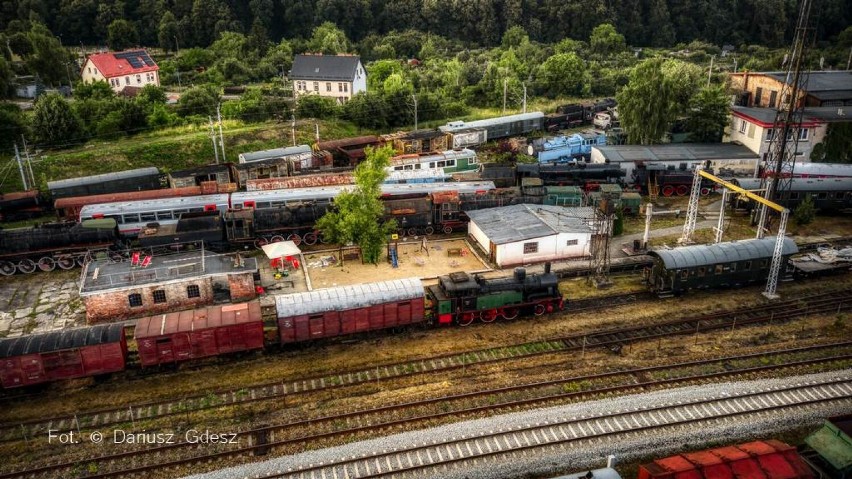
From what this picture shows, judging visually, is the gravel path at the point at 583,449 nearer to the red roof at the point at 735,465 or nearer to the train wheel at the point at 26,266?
the red roof at the point at 735,465

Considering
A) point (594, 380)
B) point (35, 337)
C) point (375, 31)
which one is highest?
point (375, 31)

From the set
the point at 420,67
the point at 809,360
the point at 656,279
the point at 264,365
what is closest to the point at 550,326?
the point at 656,279

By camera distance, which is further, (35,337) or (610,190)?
(610,190)

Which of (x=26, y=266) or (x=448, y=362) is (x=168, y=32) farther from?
(x=448, y=362)

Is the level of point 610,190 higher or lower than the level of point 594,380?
higher

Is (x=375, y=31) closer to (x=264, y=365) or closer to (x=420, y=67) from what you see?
(x=420, y=67)

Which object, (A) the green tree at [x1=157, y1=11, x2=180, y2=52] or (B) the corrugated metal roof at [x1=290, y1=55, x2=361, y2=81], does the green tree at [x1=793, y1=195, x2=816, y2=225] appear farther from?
(A) the green tree at [x1=157, y1=11, x2=180, y2=52]

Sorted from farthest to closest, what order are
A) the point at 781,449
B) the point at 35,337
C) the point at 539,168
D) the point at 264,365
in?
the point at 539,168 < the point at 264,365 < the point at 35,337 < the point at 781,449
